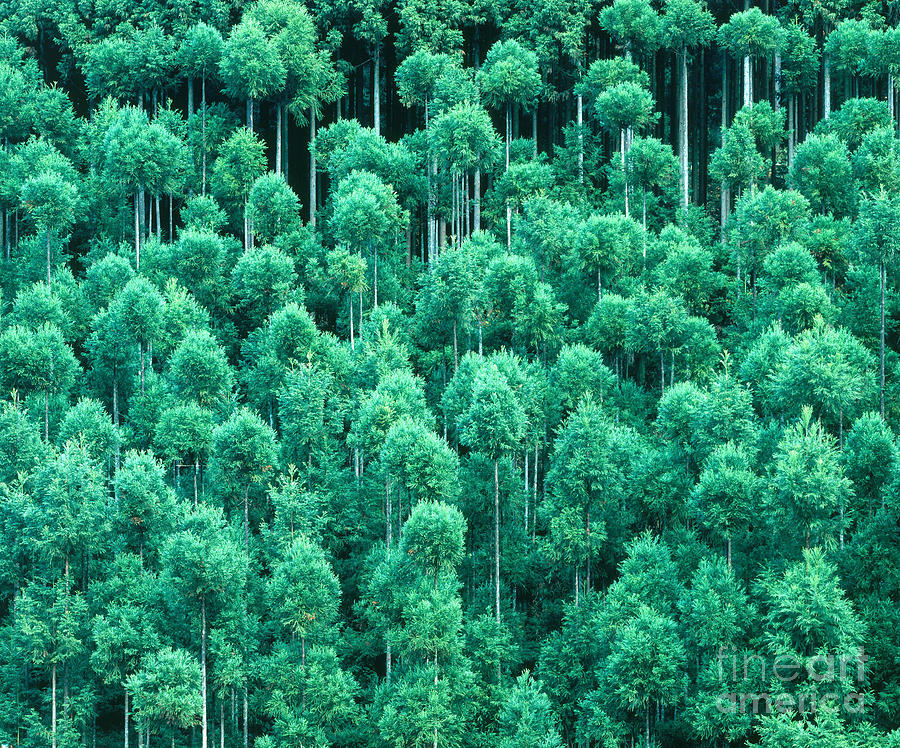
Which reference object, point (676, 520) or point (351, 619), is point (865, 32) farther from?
point (351, 619)

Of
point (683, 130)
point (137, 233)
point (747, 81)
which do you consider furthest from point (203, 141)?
point (747, 81)

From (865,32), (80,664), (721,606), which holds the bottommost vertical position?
(80,664)

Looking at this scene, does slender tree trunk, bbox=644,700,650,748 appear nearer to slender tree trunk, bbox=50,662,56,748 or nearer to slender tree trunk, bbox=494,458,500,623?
slender tree trunk, bbox=494,458,500,623

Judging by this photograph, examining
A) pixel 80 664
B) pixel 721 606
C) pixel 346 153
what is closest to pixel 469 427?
pixel 721 606

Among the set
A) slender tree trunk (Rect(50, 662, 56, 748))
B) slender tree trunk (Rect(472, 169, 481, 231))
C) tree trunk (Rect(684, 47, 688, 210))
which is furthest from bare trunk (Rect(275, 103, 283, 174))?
slender tree trunk (Rect(50, 662, 56, 748))

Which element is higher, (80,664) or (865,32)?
(865,32)

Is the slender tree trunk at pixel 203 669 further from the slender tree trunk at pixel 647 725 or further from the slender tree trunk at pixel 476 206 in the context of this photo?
the slender tree trunk at pixel 476 206

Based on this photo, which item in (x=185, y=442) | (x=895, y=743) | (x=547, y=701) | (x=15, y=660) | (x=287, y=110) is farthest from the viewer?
(x=287, y=110)

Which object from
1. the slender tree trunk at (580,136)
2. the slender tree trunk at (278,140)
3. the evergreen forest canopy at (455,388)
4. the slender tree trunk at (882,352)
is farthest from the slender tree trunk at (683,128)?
the slender tree trunk at (278,140)
